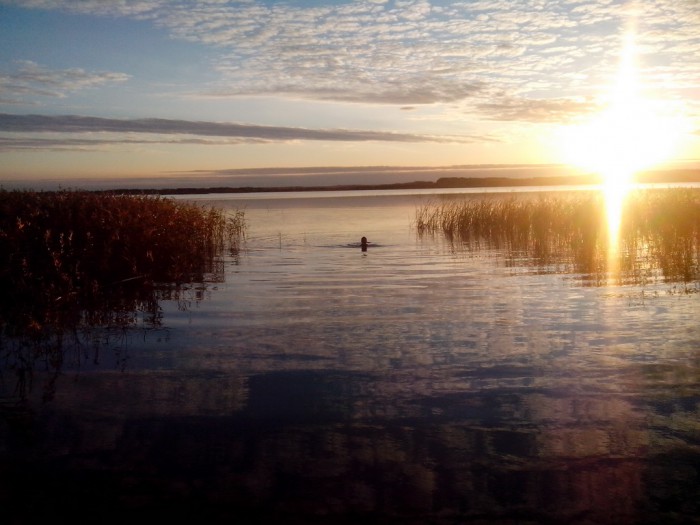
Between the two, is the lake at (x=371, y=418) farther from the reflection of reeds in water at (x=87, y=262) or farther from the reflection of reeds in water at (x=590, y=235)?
the reflection of reeds in water at (x=590, y=235)

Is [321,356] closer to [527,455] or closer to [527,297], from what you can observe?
[527,455]

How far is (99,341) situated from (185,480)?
534 cm

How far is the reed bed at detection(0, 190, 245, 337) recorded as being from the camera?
40.1ft

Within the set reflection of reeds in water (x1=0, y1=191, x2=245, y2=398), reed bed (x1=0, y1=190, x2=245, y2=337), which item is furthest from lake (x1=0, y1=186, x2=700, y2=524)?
reed bed (x1=0, y1=190, x2=245, y2=337)

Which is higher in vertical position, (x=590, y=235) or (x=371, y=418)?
(x=590, y=235)

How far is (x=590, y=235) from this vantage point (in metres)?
25.2

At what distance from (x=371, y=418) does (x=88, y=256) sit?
41.0 ft

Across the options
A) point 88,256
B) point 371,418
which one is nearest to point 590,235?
point 88,256

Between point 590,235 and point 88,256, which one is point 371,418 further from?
point 590,235

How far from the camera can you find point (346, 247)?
26.2m

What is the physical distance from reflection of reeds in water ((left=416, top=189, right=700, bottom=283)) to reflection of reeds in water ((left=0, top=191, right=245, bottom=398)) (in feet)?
31.4

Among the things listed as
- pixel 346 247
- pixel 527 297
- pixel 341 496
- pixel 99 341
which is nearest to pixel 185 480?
pixel 341 496

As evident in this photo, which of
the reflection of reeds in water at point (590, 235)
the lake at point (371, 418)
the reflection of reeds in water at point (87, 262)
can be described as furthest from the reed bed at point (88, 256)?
the reflection of reeds in water at point (590, 235)

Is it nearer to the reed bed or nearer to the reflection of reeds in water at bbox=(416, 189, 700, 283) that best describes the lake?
the reed bed
